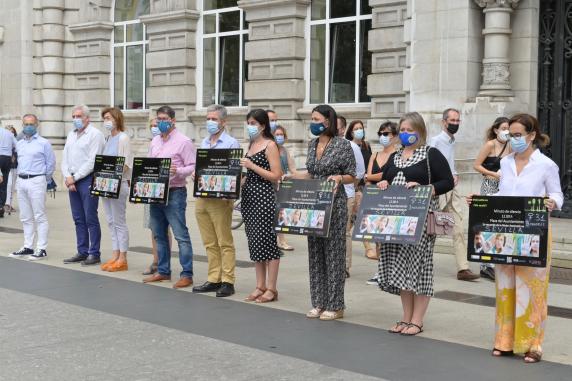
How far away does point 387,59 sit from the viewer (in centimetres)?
1772

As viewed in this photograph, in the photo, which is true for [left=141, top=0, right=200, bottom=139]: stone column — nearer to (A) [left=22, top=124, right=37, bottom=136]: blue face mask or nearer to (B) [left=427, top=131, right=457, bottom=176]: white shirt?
(A) [left=22, top=124, right=37, bottom=136]: blue face mask

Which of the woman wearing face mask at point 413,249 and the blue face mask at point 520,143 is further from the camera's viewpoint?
the woman wearing face mask at point 413,249

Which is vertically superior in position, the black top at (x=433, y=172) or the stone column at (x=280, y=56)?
the stone column at (x=280, y=56)

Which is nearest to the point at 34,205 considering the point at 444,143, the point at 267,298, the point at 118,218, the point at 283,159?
the point at 118,218

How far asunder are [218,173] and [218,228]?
582 millimetres

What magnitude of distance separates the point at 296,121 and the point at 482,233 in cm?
1250

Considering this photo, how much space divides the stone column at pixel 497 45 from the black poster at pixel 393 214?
23.8 feet

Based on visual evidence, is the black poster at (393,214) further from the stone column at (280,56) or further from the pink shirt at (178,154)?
the stone column at (280,56)

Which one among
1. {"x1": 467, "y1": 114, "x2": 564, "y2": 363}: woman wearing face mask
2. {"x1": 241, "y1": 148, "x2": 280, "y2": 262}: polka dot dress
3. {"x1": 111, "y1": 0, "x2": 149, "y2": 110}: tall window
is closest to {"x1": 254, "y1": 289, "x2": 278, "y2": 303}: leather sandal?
{"x1": 241, "y1": 148, "x2": 280, "y2": 262}: polka dot dress

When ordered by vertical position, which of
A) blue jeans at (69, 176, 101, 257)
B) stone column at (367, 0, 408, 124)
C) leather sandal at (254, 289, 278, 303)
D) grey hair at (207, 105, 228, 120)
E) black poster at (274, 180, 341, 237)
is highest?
stone column at (367, 0, 408, 124)

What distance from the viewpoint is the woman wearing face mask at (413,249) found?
790 centimetres

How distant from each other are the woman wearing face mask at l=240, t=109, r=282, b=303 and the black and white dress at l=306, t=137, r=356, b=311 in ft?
2.41

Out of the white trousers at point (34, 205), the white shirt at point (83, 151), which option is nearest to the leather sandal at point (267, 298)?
the white shirt at point (83, 151)

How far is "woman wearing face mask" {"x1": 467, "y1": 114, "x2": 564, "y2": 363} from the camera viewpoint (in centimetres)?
715
